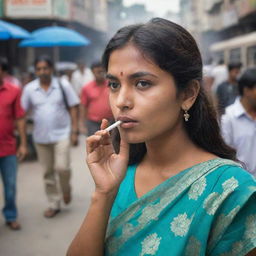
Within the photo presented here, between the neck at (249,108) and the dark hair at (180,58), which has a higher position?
the dark hair at (180,58)

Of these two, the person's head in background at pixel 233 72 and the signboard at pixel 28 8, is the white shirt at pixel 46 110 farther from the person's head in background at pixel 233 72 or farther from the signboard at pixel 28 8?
the signboard at pixel 28 8

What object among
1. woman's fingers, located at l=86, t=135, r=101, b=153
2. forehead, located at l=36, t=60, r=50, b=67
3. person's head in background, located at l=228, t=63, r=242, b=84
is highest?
woman's fingers, located at l=86, t=135, r=101, b=153

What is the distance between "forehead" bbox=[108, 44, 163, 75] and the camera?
136cm

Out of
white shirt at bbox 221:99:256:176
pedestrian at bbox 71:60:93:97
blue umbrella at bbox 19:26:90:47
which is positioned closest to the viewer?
white shirt at bbox 221:99:256:176

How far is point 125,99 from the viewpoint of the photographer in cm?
136

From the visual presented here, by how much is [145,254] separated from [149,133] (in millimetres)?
384

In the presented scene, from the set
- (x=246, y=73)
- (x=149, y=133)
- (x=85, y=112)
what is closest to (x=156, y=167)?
(x=149, y=133)

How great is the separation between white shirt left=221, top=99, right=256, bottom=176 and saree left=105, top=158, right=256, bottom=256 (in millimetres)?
1795

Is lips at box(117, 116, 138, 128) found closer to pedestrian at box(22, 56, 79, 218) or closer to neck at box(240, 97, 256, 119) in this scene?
neck at box(240, 97, 256, 119)

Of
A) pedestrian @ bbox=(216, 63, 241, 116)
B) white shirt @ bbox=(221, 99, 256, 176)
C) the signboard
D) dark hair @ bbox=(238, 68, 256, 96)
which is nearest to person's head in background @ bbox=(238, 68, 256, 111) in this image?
dark hair @ bbox=(238, 68, 256, 96)

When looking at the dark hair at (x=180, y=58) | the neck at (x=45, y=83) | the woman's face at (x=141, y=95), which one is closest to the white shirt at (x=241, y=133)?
the dark hair at (x=180, y=58)

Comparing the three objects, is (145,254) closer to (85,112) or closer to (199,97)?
(199,97)

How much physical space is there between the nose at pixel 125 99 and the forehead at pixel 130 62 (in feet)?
0.18

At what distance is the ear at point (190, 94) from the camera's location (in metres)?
1.46
